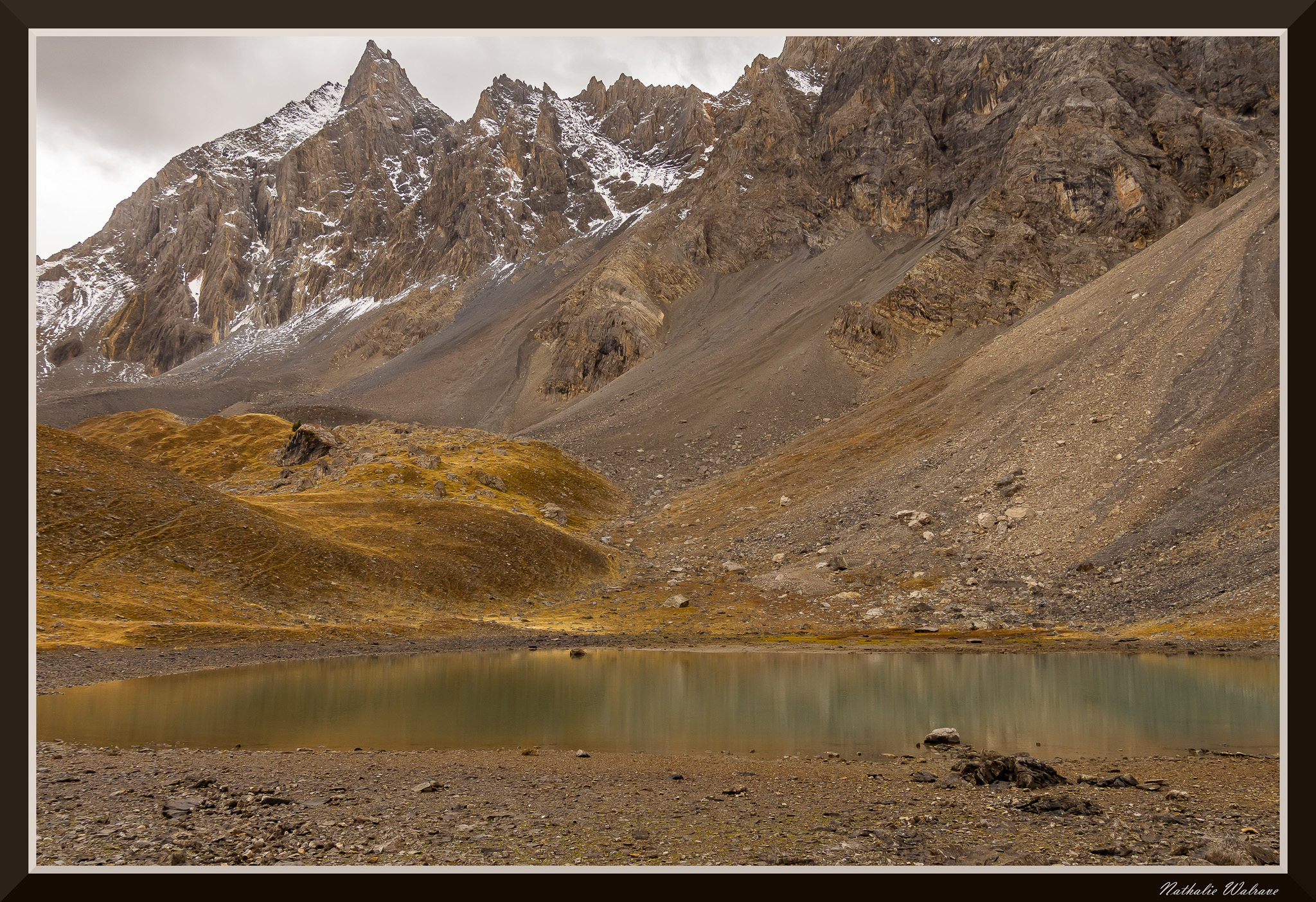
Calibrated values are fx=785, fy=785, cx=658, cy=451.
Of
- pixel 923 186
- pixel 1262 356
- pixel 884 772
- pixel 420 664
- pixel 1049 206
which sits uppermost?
pixel 923 186

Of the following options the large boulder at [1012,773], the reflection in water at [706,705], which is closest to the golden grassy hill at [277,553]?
the reflection in water at [706,705]

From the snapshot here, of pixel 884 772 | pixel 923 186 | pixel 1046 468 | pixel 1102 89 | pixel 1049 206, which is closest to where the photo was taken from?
pixel 884 772

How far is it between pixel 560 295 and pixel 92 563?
490 feet

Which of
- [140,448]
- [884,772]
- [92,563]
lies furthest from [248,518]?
[140,448]

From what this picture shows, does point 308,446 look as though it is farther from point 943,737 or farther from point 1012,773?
point 1012,773

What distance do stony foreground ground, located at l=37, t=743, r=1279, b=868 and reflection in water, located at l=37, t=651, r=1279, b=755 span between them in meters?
2.26

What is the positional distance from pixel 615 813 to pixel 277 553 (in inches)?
1635

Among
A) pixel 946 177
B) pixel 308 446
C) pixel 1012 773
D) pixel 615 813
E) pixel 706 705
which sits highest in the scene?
pixel 946 177

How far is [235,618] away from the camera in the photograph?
41719 millimetres

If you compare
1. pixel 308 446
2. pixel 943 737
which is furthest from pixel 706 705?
pixel 308 446

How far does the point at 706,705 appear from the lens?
84.2 feet

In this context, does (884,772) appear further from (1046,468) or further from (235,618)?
(1046,468)

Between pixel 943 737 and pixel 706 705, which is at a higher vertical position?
pixel 943 737

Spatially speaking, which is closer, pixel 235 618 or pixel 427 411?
pixel 235 618
